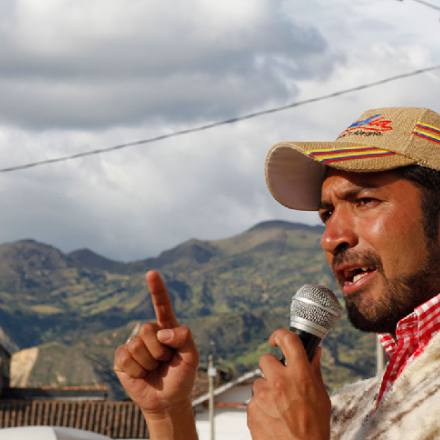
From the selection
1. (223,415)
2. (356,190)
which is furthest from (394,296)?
(223,415)

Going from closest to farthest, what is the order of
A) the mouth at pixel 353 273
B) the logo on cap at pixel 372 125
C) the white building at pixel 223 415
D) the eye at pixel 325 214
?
the mouth at pixel 353 273 → the logo on cap at pixel 372 125 → the eye at pixel 325 214 → the white building at pixel 223 415

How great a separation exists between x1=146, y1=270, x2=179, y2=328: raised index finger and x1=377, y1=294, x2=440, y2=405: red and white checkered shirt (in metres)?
0.73

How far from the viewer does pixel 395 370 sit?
2104 mm

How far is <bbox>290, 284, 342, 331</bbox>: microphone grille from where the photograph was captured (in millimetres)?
2047

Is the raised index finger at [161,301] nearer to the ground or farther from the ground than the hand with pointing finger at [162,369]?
farther from the ground

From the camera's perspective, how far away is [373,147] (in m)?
2.13

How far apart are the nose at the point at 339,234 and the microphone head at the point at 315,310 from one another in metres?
0.12

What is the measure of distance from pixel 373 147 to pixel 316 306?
1.54 feet

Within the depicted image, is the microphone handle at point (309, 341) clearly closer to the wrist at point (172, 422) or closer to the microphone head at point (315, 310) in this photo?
the microphone head at point (315, 310)

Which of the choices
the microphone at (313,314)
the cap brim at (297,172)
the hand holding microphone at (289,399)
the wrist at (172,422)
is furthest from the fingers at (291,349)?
the wrist at (172,422)

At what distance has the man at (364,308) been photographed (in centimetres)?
178

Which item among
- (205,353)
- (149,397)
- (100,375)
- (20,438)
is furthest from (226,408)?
(205,353)

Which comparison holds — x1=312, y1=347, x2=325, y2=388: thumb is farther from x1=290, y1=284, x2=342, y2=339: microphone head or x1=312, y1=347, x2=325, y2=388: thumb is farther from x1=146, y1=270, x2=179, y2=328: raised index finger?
x1=146, y1=270, x2=179, y2=328: raised index finger

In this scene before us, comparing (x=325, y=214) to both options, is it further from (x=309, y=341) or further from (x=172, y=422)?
(x=172, y=422)
